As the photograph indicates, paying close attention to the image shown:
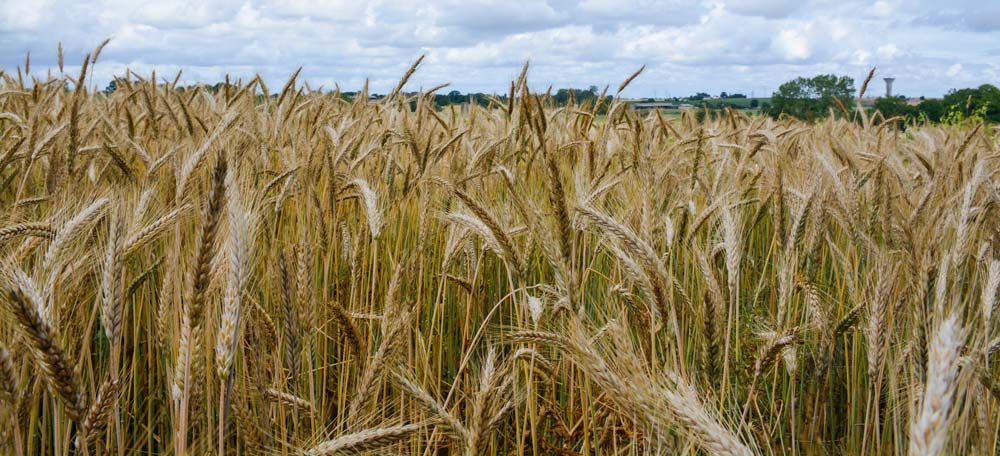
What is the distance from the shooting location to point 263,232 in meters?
2.50

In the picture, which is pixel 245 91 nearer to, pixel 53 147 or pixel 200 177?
pixel 53 147

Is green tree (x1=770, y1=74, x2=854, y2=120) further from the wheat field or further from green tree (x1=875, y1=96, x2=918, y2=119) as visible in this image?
the wheat field

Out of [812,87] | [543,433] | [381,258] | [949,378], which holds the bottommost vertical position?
[543,433]

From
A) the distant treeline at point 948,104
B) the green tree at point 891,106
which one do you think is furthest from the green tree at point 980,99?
the green tree at point 891,106

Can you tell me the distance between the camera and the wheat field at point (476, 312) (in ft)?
4.00

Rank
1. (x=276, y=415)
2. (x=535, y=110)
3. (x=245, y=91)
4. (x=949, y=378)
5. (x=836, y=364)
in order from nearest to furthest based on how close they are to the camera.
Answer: (x=949, y=378) → (x=276, y=415) → (x=836, y=364) → (x=535, y=110) → (x=245, y=91)

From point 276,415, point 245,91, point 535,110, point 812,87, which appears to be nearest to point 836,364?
point 535,110

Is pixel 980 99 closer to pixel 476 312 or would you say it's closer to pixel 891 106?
pixel 891 106

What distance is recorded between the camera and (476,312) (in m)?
2.60

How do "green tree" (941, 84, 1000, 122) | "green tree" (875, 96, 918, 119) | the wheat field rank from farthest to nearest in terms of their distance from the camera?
"green tree" (875, 96, 918, 119), "green tree" (941, 84, 1000, 122), the wheat field

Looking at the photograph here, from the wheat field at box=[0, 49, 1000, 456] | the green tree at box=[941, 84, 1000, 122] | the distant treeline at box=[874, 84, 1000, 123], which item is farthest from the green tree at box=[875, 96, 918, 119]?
the wheat field at box=[0, 49, 1000, 456]

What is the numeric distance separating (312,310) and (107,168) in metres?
1.43

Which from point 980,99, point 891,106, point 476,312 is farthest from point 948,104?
point 476,312

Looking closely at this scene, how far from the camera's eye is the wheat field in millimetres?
1220
